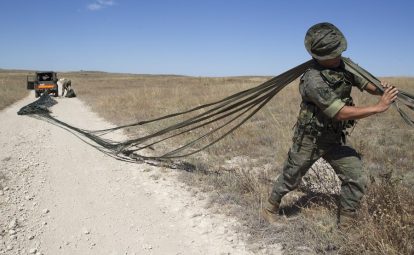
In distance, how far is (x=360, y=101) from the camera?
1265 centimetres

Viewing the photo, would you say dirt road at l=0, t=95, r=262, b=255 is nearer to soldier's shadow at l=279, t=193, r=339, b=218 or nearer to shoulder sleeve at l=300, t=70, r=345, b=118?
soldier's shadow at l=279, t=193, r=339, b=218

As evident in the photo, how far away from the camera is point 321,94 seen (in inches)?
127

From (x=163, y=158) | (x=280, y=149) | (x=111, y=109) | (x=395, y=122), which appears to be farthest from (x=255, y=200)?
(x=111, y=109)

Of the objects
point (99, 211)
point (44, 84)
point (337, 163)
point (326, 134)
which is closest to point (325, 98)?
point (326, 134)

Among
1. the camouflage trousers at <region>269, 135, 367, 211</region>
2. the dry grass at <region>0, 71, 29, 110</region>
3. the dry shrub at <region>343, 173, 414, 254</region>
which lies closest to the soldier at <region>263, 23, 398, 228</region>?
the camouflage trousers at <region>269, 135, 367, 211</region>

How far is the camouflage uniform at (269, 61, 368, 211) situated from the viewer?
10.9 feet

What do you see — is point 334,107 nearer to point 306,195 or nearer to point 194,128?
point 306,195

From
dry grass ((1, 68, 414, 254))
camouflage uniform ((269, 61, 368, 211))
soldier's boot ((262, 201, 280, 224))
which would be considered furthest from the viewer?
soldier's boot ((262, 201, 280, 224))

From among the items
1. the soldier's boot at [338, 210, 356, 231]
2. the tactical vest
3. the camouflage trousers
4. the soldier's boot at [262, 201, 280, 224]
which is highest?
the tactical vest

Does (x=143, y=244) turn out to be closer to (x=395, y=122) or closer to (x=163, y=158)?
(x=163, y=158)

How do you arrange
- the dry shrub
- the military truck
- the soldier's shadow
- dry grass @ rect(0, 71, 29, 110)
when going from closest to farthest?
the dry shrub → the soldier's shadow → dry grass @ rect(0, 71, 29, 110) → the military truck

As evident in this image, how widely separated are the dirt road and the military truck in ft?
58.3

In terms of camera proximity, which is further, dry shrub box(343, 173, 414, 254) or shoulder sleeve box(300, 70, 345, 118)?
shoulder sleeve box(300, 70, 345, 118)

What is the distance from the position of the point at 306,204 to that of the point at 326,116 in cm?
139
